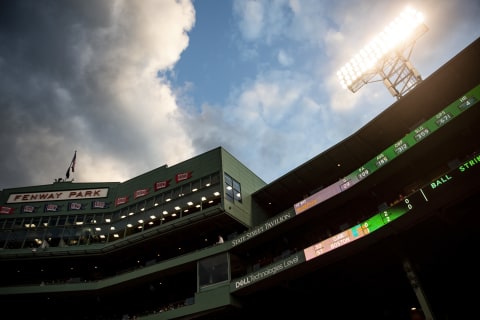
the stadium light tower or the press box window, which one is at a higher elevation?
the stadium light tower

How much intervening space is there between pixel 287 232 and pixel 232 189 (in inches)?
280

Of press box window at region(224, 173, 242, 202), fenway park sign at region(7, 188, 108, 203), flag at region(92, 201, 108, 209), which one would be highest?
fenway park sign at region(7, 188, 108, 203)

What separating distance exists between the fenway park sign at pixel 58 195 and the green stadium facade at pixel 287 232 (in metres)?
0.17

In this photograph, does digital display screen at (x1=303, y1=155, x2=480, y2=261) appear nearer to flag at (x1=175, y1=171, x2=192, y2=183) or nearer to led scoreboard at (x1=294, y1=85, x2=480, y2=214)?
led scoreboard at (x1=294, y1=85, x2=480, y2=214)

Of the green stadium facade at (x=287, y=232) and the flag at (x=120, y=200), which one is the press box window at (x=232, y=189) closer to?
the green stadium facade at (x=287, y=232)

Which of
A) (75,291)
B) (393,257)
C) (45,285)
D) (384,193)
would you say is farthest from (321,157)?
(45,285)

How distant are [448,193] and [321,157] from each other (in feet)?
42.2

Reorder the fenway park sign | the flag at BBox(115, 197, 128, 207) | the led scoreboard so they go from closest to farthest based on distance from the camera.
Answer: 1. the led scoreboard
2. the flag at BBox(115, 197, 128, 207)
3. the fenway park sign

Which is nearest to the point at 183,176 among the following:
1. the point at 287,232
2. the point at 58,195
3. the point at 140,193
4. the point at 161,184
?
the point at 161,184

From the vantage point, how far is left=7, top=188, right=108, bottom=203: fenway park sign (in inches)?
1702

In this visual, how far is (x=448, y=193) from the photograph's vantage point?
19312mm

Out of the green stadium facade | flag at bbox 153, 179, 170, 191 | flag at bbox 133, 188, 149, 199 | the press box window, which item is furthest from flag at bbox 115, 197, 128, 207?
the press box window

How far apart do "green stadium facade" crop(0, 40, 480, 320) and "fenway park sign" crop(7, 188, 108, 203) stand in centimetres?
17

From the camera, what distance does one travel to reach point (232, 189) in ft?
113
